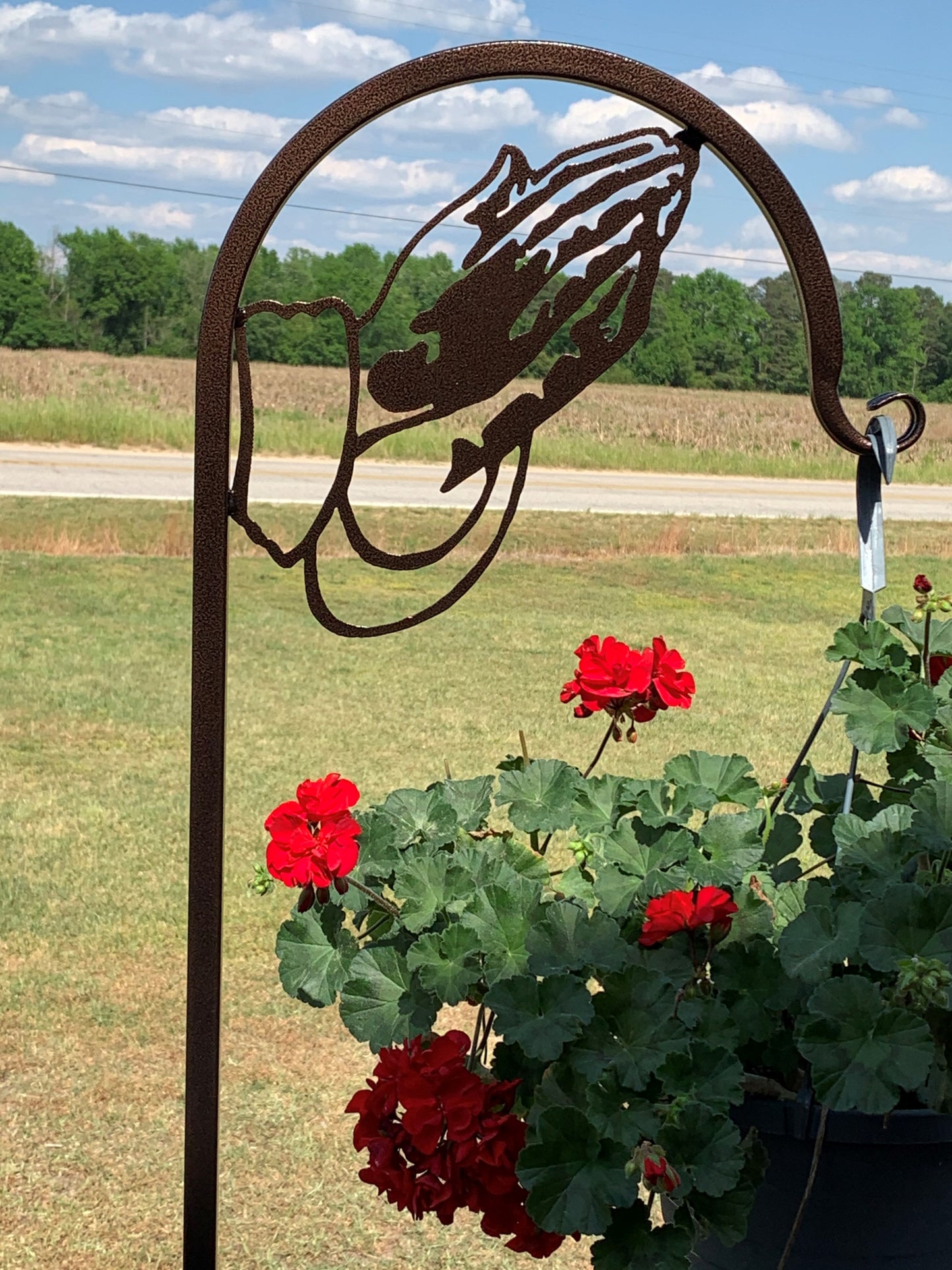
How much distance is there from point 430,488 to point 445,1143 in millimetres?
9582

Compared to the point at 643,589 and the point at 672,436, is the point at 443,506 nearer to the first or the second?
the point at 643,589

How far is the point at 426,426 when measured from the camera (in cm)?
1486

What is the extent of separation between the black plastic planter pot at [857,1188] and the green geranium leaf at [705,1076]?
0.23 feet

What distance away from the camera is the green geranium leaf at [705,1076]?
88 centimetres

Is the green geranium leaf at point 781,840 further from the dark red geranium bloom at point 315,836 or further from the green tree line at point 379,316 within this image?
the green tree line at point 379,316

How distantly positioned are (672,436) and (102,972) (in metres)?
13.3

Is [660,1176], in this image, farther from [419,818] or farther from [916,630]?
[916,630]

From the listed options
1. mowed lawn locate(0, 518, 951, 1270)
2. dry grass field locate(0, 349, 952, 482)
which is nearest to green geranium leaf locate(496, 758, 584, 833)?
mowed lawn locate(0, 518, 951, 1270)

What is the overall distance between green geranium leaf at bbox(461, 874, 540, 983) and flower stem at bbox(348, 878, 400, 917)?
8 cm

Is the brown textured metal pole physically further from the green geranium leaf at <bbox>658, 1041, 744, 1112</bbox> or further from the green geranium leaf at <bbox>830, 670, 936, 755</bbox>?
the green geranium leaf at <bbox>830, 670, 936, 755</bbox>

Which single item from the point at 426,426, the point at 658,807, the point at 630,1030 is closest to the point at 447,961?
the point at 630,1030


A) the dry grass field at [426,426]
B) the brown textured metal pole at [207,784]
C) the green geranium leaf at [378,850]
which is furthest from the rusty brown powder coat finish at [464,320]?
the dry grass field at [426,426]

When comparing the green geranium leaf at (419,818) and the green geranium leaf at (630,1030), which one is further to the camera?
the green geranium leaf at (419,818)

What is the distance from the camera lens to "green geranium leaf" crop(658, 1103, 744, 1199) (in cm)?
86
